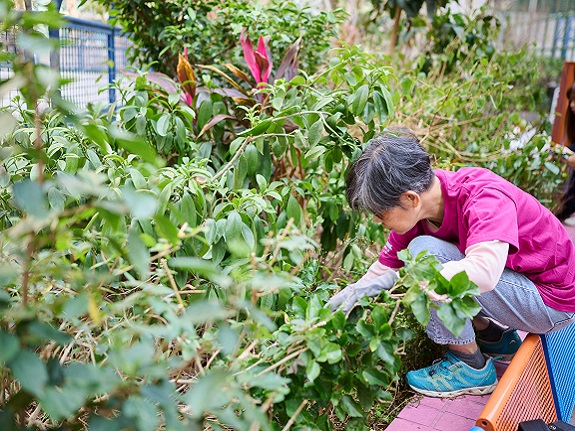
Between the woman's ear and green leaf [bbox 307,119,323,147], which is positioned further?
green leaf [bbox 307,119,323,147]

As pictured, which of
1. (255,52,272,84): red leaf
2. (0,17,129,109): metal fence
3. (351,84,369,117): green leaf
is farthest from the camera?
(0,17,129,109): metal fence

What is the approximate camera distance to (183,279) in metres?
1.93

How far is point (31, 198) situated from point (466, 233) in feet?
5.06

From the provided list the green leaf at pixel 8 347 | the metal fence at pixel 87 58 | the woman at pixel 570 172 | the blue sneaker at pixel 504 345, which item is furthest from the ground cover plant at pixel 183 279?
the woman at pixel 570 172

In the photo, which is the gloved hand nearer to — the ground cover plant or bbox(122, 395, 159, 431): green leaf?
the ground cover plant

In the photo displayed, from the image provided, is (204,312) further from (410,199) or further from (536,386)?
(536,386)

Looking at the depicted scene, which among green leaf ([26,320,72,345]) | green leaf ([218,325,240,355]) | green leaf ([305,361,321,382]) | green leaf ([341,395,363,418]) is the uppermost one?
green leaf ([26,320,72,345])

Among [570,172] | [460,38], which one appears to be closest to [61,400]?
[570,172]

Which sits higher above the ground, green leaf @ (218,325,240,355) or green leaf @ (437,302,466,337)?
green leaf @ (218,325,240,355)

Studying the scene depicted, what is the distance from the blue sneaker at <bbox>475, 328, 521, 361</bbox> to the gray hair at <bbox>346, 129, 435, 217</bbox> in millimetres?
739

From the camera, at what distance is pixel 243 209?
2.03 metres

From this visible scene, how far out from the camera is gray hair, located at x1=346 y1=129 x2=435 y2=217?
2006 mm

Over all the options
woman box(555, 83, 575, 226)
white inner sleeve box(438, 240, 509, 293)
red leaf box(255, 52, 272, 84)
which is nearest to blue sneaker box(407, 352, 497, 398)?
white inner sleeve box(438, 240, 509, 293)

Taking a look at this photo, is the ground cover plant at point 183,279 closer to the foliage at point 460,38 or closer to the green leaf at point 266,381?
the green leaf at point 266,381
